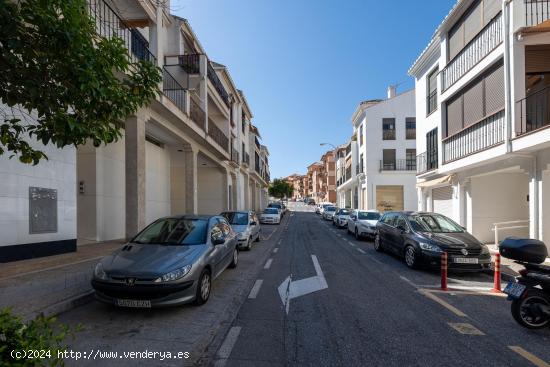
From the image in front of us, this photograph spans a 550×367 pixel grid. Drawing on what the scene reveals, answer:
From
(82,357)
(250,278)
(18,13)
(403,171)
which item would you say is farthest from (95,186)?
(403,171)

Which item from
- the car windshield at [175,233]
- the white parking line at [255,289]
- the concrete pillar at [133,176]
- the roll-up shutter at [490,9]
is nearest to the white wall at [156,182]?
the concrete pillar at [133,176]

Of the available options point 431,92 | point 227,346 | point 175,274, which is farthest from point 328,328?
point 431,92

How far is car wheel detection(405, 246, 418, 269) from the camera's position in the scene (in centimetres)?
883

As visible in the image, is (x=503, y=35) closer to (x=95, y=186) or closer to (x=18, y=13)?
(x=18, y=13)

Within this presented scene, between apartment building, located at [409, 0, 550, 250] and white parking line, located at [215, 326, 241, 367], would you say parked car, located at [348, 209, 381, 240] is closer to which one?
apartment building, located at [409, 0, 550, 250]

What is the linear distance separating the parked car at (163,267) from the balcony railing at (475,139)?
10074mm

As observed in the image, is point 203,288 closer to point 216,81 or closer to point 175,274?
point 175,274

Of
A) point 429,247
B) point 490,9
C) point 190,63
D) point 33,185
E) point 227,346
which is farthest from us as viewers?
point 190,63

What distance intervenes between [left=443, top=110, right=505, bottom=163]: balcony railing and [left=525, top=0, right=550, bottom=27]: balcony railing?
8.98 feet

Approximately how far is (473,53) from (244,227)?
11.2m

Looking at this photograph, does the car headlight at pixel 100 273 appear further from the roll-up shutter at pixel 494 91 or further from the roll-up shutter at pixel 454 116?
the roll-up shutter at pixel 454 116

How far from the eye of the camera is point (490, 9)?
37.7ft

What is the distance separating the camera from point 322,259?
1061 centimetres

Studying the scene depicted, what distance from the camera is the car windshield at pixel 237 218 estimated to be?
13438mm
